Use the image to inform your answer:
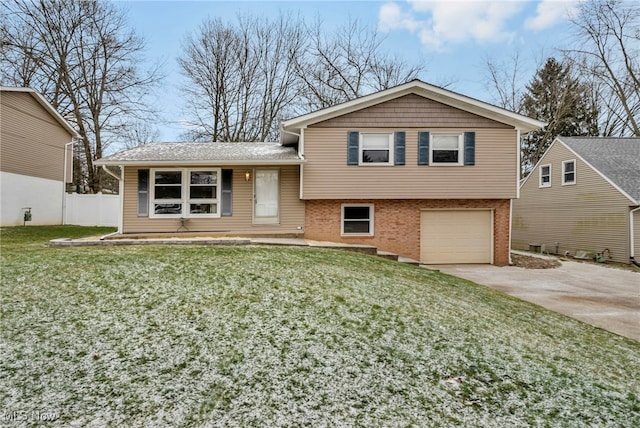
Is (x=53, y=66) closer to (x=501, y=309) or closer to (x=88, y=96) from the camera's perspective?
(x=88, y=96)

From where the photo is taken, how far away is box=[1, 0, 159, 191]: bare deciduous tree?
1819 centimetres

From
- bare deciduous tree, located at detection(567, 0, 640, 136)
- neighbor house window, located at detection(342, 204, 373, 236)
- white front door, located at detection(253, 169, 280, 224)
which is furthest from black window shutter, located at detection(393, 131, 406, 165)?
bare deciduous tree, located at detection(567, 0, 640, 136)

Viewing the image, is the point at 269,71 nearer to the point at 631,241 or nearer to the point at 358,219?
the point at 358,219

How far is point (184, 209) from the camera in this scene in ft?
36.3

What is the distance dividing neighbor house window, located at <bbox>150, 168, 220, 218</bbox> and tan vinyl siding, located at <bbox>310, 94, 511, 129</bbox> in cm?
453

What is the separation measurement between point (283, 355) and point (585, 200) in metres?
16.7

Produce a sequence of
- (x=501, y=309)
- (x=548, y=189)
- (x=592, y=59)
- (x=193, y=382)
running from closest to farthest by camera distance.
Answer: (x=193, y=382) < (x=501, y=309) < (x=548, y=189) < (x=592, y=59)

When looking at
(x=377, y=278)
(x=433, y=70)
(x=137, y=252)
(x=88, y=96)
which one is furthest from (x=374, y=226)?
(x=88, y=96)

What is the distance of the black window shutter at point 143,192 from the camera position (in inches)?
430

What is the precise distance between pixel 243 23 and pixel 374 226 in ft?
56.5

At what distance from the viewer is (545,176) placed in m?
17.3

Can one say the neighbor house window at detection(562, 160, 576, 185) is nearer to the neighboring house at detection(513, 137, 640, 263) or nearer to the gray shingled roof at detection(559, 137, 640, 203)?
the neighboring house at detection(513, 137, 640, 263)

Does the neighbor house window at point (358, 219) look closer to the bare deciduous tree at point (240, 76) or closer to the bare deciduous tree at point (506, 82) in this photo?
the bare deciduous tree at point (240, 76)

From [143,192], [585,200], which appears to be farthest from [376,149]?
[585,200]
